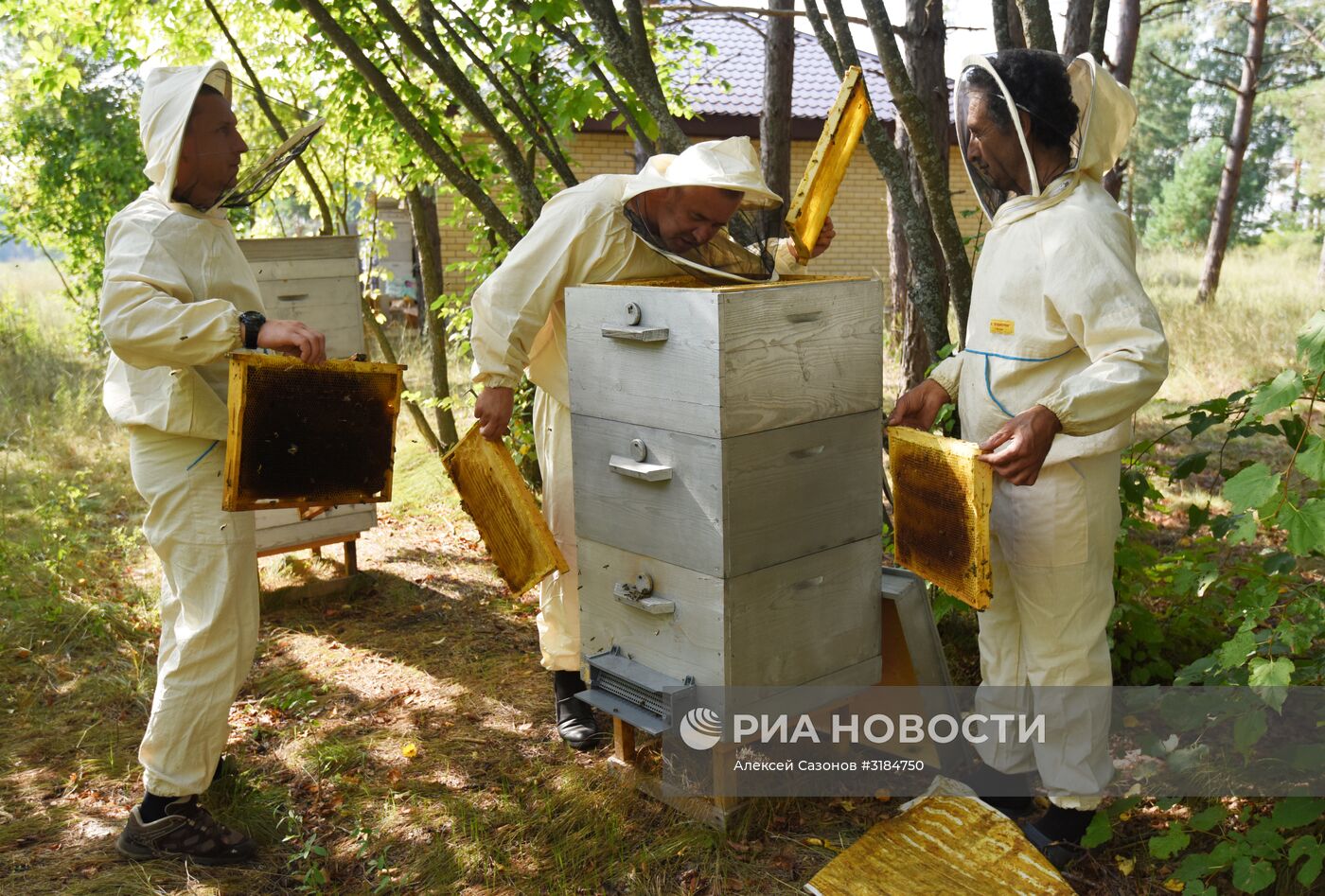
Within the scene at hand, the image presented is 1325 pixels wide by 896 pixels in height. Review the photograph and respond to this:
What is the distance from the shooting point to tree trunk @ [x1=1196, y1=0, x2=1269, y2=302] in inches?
488

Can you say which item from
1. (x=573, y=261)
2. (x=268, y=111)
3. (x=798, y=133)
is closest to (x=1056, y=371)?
(x=573, y=261)

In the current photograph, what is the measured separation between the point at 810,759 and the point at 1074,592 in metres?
1.01

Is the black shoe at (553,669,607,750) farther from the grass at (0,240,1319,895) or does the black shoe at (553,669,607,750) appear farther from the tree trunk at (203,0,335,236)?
the tree trunk at (203,0,335,236)

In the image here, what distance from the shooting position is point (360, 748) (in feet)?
11.7

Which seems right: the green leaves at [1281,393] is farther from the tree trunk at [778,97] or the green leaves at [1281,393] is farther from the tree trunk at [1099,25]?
the tree trunk at [778,97]

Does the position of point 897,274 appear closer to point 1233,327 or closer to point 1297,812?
point 1233,327

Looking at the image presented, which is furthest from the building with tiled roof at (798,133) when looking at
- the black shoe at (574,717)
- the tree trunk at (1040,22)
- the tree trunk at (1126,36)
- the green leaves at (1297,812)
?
the green leaves at (1297,812)

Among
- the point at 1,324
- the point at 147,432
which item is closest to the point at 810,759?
the point at 147,432

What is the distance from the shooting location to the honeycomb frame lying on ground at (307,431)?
270 centimetres

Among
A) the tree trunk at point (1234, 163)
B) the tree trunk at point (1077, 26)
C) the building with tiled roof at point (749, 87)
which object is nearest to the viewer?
the tree trunk at point (1077, 26)

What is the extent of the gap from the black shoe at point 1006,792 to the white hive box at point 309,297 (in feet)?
10.2

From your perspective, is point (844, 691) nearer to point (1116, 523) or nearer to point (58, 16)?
point (1116, 523)

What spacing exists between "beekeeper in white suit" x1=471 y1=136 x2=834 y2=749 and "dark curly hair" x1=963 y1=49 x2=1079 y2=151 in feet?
2.02

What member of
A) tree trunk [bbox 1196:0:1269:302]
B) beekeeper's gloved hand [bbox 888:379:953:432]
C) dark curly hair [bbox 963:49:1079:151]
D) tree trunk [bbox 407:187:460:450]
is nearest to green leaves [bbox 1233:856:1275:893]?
beekeeper's gloved hand [bbox 888:379:953:432]
